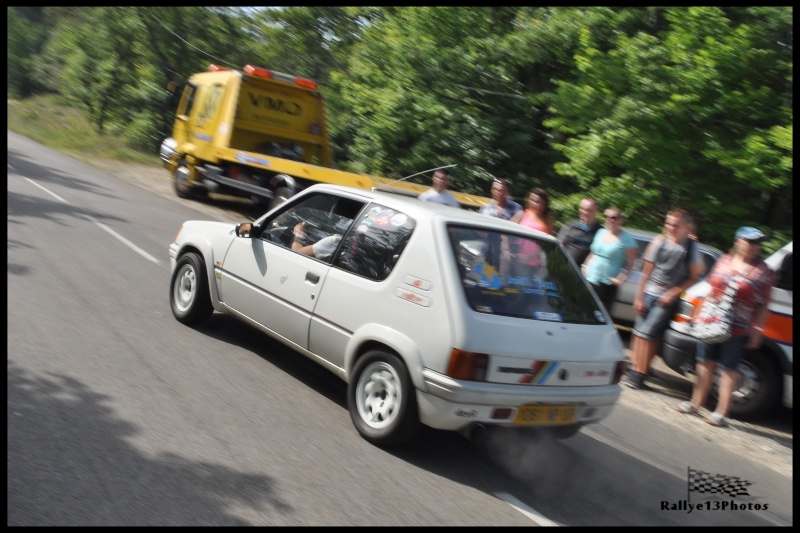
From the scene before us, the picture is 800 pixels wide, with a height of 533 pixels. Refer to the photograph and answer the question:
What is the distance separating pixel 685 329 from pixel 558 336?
3.52 meters

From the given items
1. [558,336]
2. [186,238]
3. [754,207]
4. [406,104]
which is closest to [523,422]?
[558,336]

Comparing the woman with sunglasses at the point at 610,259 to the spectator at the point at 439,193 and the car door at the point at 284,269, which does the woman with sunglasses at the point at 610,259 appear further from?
the car door at the point at 284,269

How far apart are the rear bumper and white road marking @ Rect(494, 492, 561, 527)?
1.39 feet

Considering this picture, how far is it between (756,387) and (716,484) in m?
2.36

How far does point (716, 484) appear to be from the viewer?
5988 millimetres

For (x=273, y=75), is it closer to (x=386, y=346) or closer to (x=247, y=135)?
(x=247, y=135)

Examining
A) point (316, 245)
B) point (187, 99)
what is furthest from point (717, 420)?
point (187, 99)

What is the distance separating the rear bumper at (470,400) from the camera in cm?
489

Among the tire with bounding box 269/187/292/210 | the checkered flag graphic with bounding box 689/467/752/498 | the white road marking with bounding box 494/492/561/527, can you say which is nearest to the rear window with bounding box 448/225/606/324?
the white road marking with bounding box 494/492/561/527

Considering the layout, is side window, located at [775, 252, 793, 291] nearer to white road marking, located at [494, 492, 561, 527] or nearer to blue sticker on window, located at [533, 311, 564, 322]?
blue sticker on window, located at [533, 311, 564, 322]

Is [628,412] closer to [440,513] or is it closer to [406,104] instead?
[440,513]

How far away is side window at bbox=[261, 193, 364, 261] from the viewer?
6.23 meters

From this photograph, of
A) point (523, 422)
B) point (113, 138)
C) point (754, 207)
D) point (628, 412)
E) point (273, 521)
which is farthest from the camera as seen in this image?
point (113, 138)

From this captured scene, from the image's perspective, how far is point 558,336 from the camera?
17.2 feet
